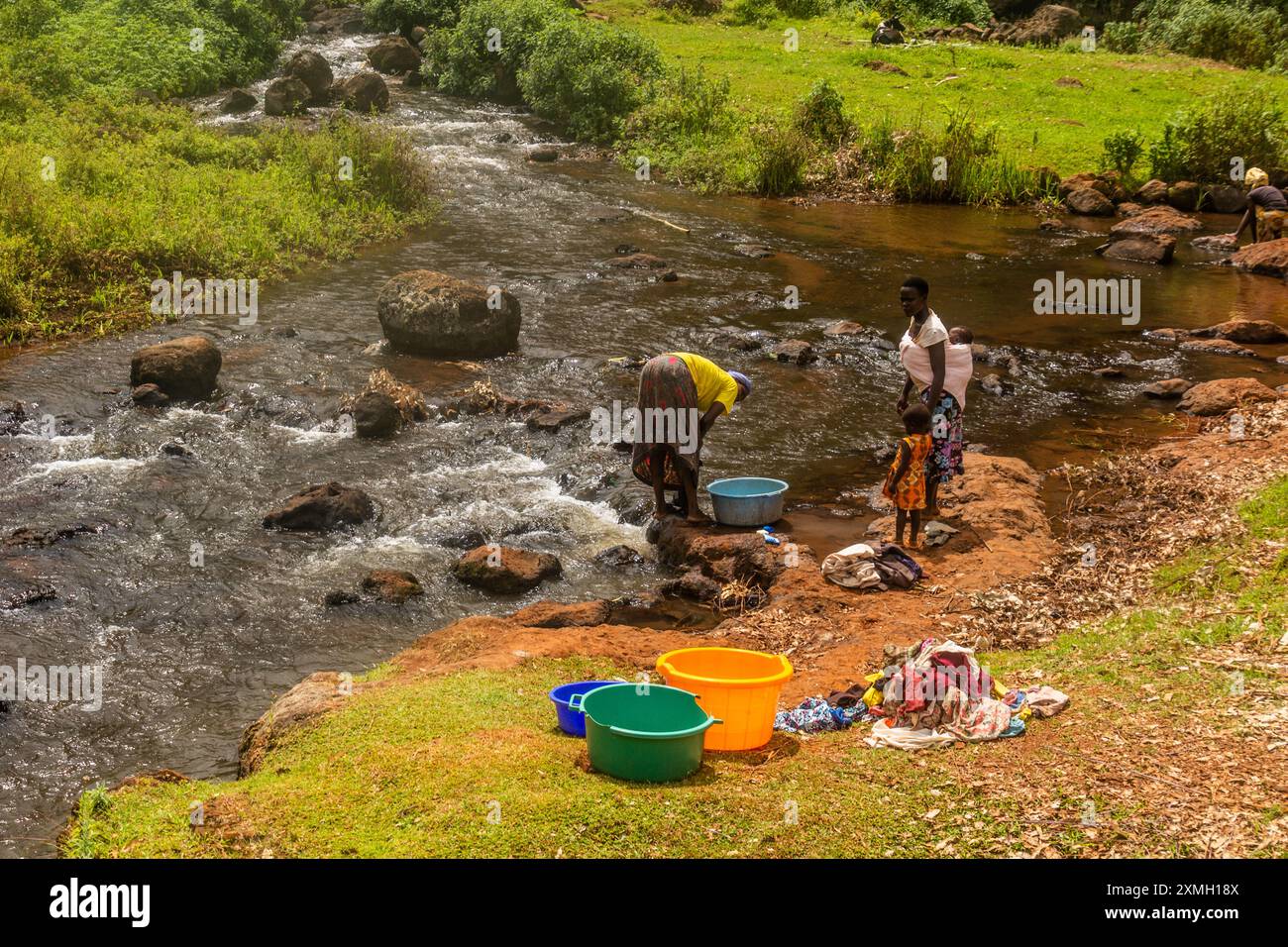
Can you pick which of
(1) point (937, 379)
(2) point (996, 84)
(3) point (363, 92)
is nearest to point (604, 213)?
(3) point (363, 92)

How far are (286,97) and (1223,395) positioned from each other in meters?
23.9

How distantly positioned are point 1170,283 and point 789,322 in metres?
7.55

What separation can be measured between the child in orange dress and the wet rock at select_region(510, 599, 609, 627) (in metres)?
2.63

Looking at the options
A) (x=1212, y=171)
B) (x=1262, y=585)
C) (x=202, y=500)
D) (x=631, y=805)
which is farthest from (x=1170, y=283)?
(x=631, y=805)

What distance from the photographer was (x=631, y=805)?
5547 mm

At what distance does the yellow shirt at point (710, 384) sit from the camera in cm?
1064

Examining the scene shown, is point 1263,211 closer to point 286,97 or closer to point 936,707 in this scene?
point 936,707

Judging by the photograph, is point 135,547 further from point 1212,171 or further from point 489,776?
point 1212,171

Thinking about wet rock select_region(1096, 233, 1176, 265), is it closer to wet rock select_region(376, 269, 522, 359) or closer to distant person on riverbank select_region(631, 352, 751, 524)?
wet rock select_region(376, 269, 522, 359)

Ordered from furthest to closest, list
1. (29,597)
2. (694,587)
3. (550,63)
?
(550,63) → (694,587) → (29,597)

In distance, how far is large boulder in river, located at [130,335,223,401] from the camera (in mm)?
14375

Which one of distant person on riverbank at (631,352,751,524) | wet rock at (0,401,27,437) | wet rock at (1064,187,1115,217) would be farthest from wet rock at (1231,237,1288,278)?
wet rock at (0,401,27,437)

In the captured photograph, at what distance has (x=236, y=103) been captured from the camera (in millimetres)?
30000

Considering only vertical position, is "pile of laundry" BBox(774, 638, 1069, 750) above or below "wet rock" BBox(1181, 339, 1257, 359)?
below
